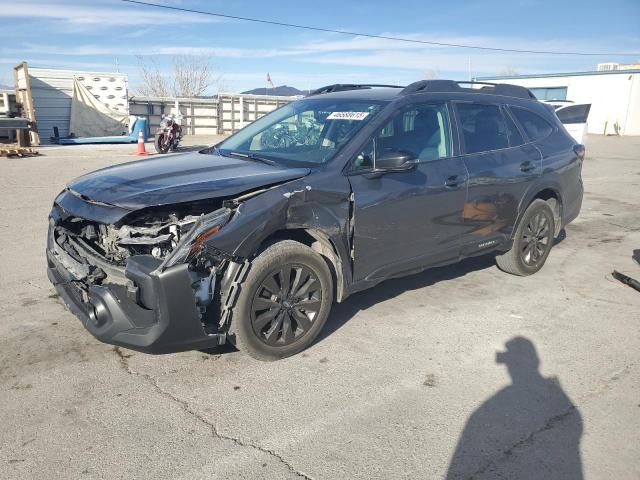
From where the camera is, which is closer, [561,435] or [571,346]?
[561,435]

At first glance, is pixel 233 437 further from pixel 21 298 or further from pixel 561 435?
pixel 21 298

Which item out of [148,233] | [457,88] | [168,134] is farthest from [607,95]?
[148,233]

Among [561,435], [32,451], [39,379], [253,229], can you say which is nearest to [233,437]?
[32,451]

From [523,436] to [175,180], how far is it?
2.64 meters

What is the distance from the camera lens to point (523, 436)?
3.03 meters

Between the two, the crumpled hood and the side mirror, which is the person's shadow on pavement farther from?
the crumpled hood

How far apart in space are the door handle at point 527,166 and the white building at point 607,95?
33.6m

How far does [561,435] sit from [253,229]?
2.15 metres

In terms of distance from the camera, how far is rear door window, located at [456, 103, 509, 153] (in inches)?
192

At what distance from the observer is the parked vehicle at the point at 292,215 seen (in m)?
3.27

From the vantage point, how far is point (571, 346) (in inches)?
165

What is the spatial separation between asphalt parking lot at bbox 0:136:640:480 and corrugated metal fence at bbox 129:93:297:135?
891 inches

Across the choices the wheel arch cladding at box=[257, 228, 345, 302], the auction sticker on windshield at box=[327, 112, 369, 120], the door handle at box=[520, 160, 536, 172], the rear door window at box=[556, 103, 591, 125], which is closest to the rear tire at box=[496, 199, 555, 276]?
the door handle at box=[520, 160, 536, 172]

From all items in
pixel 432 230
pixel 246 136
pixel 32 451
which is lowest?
pixel 32 451
